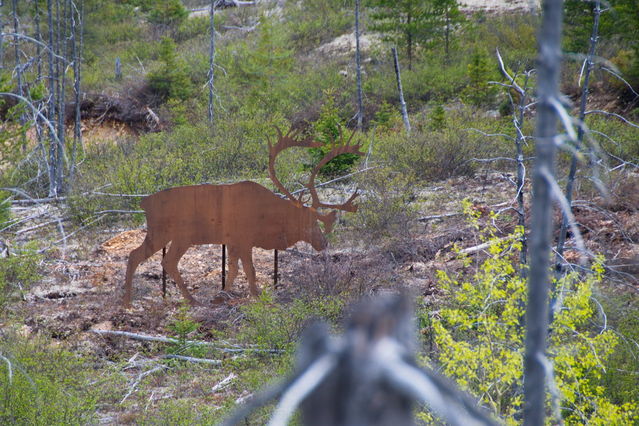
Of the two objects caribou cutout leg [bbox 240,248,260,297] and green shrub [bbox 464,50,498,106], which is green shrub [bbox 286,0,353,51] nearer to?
green shrub [bbox 464,50,498,106]

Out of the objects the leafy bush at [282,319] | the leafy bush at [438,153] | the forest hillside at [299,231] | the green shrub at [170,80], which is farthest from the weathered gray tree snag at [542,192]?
the green shrub at [170,80]

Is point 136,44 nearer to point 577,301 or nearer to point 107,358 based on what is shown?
point 107,358

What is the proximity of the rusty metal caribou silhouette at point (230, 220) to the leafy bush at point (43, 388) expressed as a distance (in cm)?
245

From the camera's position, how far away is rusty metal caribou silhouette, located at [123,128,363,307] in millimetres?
10117

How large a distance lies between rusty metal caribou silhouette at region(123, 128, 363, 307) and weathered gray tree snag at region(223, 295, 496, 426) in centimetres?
892

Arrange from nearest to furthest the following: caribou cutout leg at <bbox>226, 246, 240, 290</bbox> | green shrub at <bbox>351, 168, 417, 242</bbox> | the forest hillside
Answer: the forest hillside → caribou cutout leg at <bbox>226, 246, 240, 290</bbox> → green shrub at <bbox>351, 168, 417, 242</bbox>

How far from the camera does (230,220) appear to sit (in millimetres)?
10125

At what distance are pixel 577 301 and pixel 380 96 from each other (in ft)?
67.5

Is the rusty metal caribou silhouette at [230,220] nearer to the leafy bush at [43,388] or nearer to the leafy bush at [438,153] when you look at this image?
the leafy bush at [43,388]

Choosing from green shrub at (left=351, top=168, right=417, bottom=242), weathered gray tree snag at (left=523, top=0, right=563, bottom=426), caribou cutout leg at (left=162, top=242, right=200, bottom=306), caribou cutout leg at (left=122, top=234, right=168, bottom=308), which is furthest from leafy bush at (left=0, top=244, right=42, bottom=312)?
weathered gray tree snag at (left=523, top=0, right=563, bottom=426)

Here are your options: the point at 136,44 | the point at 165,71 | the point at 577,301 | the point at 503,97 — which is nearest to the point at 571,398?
the point at 577,301

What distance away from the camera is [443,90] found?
25109mm

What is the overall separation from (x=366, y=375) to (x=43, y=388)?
628cm

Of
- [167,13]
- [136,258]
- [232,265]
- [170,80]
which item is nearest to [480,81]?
[170,80]
